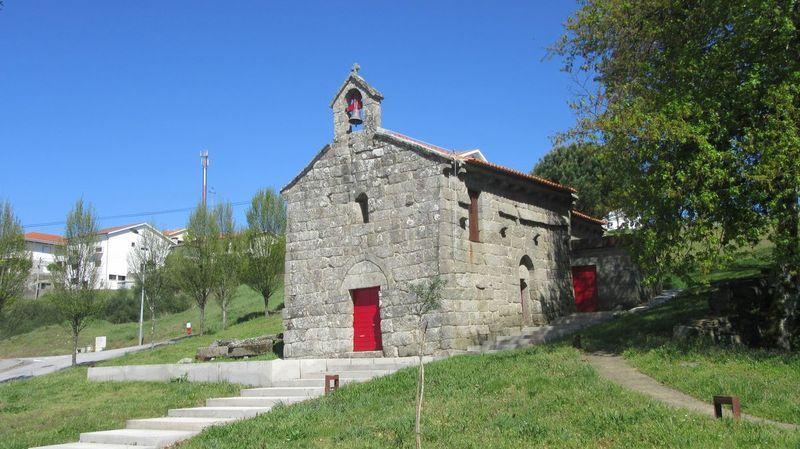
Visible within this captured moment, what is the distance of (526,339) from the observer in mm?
17578

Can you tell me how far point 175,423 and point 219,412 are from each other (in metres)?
0.91

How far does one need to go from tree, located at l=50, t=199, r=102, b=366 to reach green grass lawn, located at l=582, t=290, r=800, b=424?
72.0 feet

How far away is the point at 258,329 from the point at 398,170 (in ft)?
42.7

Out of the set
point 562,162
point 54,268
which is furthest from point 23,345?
point 562,162

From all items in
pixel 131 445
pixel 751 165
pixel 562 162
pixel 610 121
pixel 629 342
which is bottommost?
pixel 131 445

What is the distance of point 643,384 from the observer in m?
11.6

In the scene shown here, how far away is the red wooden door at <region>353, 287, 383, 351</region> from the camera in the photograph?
1848 cm

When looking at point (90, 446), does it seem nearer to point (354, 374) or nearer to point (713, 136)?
point (354, 374)

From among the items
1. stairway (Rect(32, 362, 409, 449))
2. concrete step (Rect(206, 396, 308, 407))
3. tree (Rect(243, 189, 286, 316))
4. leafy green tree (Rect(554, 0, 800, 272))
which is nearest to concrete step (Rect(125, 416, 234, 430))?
stairway (Rect(32, 362, 409, 449))

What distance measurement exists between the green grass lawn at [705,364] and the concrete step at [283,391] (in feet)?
20.6

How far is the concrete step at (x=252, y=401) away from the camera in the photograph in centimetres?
1333

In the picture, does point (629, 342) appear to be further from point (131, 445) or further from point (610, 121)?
point (131, 445)

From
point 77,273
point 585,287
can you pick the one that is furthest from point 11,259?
point 585,287

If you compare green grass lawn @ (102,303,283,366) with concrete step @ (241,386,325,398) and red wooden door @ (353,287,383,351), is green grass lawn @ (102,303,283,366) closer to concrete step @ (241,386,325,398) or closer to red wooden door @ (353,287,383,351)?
red wooden door @ (353,287,383,351)
